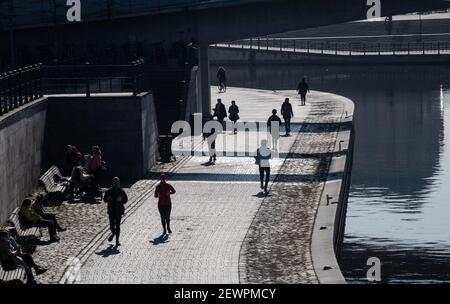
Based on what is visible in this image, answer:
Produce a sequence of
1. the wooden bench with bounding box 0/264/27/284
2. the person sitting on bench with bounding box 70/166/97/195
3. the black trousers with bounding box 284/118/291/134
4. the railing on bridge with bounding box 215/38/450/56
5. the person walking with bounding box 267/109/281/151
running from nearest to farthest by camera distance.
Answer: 1. the wooden bench with bounding box 0/264/27/284
2. the person sitting on bench with bounding box 70/166/97/195
3. the person walking with bounding box 267/109/281/151
4. the black trousers with bounding box 284/118/291/134
5. the railing on bridge with bounding box 215/38/450/56

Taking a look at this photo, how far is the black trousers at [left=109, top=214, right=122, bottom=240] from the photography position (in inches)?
1222

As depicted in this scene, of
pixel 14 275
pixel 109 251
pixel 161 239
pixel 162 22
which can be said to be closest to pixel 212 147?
pixel 161 239

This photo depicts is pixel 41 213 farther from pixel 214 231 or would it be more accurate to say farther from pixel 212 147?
pixel 212 147

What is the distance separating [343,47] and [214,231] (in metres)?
76.8

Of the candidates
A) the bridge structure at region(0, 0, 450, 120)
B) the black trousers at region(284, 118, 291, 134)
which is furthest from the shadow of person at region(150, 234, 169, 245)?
the bridge structure at region(0, 0, 450, 120)

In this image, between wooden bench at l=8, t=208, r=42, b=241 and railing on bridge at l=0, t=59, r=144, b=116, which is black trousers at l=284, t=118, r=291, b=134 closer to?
railing on bridge at l=0, t=59, r=144, b=116

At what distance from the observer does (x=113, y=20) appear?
6197cm

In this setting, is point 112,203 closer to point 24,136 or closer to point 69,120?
point 24,136

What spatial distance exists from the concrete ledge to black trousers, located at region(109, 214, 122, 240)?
13.1 ft

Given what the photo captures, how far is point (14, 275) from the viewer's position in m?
27.2

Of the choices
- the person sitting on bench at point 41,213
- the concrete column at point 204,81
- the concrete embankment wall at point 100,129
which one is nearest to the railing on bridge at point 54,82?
the concrete embankment wall at point 100,129

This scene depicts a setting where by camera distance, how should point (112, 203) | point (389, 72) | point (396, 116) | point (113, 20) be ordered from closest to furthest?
1. point (112, 203)
2. point (113, 20)
3. point (396, 116)
4. point (389, 72)
